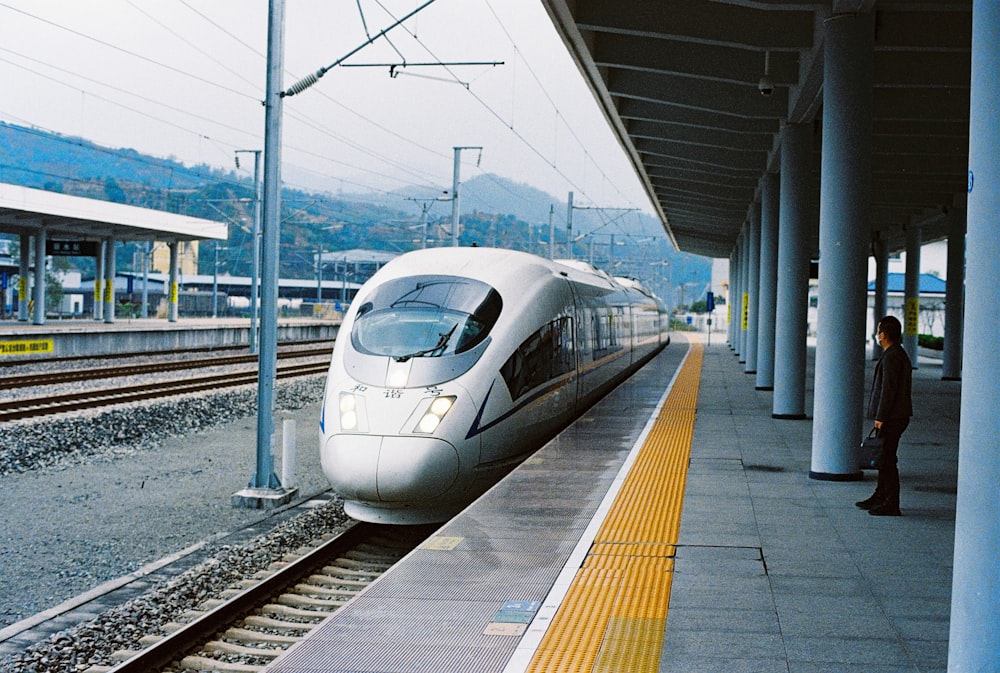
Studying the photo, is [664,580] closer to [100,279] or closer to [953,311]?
[953,311]

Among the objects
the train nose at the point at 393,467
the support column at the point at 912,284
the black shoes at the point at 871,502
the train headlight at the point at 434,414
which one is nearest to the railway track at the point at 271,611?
the train nose at the point at 393,467

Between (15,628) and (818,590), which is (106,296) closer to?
(15,628)

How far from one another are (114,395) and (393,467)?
39.1 ft

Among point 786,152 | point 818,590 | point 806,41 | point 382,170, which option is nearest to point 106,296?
point 382,170

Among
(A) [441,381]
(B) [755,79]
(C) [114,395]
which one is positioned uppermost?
(B) [755,79]

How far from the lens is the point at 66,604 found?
24.1ft

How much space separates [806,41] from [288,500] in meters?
7.91

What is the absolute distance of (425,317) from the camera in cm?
995

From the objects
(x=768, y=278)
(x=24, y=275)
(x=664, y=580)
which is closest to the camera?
(x=664, y=580)

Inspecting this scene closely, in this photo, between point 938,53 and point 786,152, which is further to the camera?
point 786,152

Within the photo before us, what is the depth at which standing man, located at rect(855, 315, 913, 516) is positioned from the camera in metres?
7.96

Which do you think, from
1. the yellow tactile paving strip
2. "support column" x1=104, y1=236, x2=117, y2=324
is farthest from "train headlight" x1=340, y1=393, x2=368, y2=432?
"support column" x1=104, y1=236, x2=117, y2=324

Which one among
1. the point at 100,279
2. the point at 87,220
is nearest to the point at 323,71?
the point at 87,220

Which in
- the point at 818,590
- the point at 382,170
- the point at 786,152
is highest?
Answer: the point at 382,170
